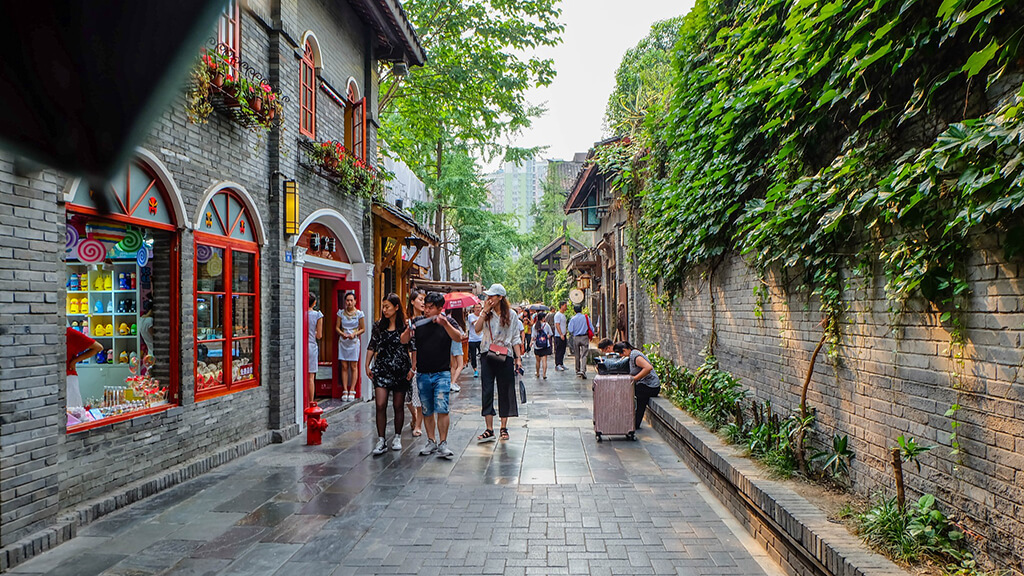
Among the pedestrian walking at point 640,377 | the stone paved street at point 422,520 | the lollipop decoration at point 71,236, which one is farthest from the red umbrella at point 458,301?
the lollipop decoration at point 71,236

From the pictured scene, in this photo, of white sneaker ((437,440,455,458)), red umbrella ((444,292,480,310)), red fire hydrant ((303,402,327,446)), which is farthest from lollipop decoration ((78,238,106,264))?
red umbrella ((444,292,480,310))

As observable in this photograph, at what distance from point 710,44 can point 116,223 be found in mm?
6041

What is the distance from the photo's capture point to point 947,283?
10.1ft

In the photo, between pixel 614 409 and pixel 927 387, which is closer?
pixel 927 387

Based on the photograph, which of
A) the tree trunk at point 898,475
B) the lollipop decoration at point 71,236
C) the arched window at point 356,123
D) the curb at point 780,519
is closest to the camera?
the curb at point 780,519

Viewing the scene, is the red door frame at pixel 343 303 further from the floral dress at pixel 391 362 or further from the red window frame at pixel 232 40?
the red window frame at pixel 232 40

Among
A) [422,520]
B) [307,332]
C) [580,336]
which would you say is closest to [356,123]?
[307,332]

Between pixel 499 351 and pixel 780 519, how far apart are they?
4.29 meters

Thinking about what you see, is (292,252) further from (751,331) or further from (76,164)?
(76,164)

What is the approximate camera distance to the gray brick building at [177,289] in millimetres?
4312

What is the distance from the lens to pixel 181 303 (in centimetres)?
625

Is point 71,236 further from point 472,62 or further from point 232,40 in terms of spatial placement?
point 472,62

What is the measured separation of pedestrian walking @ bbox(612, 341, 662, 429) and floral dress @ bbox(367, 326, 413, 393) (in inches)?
118

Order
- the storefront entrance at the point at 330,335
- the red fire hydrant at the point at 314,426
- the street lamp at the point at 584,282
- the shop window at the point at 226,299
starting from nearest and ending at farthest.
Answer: the shop window at the point at 226,299, the red fire hydrant at the point at 314,426, the storefront entrance at the point at 330,335, the street lamp at the point at 584,282
